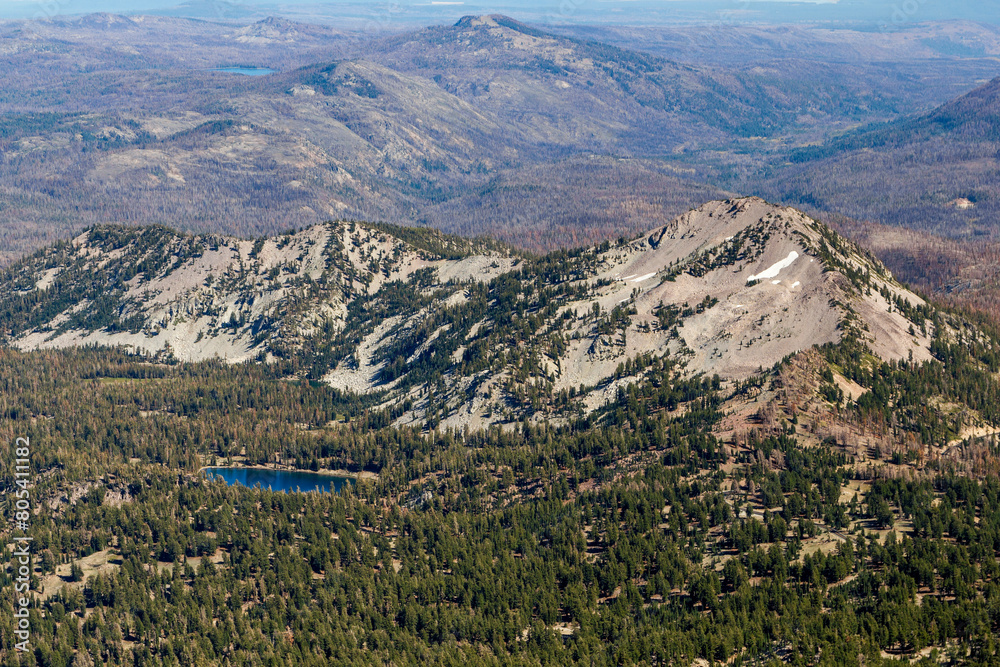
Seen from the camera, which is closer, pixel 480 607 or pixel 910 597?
pixel 910 597

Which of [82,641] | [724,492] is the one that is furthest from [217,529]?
[724,492]

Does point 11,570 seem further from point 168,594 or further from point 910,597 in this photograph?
point 910,597

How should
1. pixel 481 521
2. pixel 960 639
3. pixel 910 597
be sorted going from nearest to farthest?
pixel 960 639 < pixel 910 597 < pixel 481 521

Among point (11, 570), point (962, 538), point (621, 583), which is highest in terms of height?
point (962, 538)

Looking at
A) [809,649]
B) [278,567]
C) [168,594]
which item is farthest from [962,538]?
[168,594]

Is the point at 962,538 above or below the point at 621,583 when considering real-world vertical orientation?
above

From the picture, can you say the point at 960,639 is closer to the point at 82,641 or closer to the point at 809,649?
the point at 809,649

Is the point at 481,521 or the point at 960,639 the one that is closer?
the point at 960,639

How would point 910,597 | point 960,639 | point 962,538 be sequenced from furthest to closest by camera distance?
point 962,538
point 910,597
point 960,639

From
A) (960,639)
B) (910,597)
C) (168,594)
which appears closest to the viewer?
(960,639)
